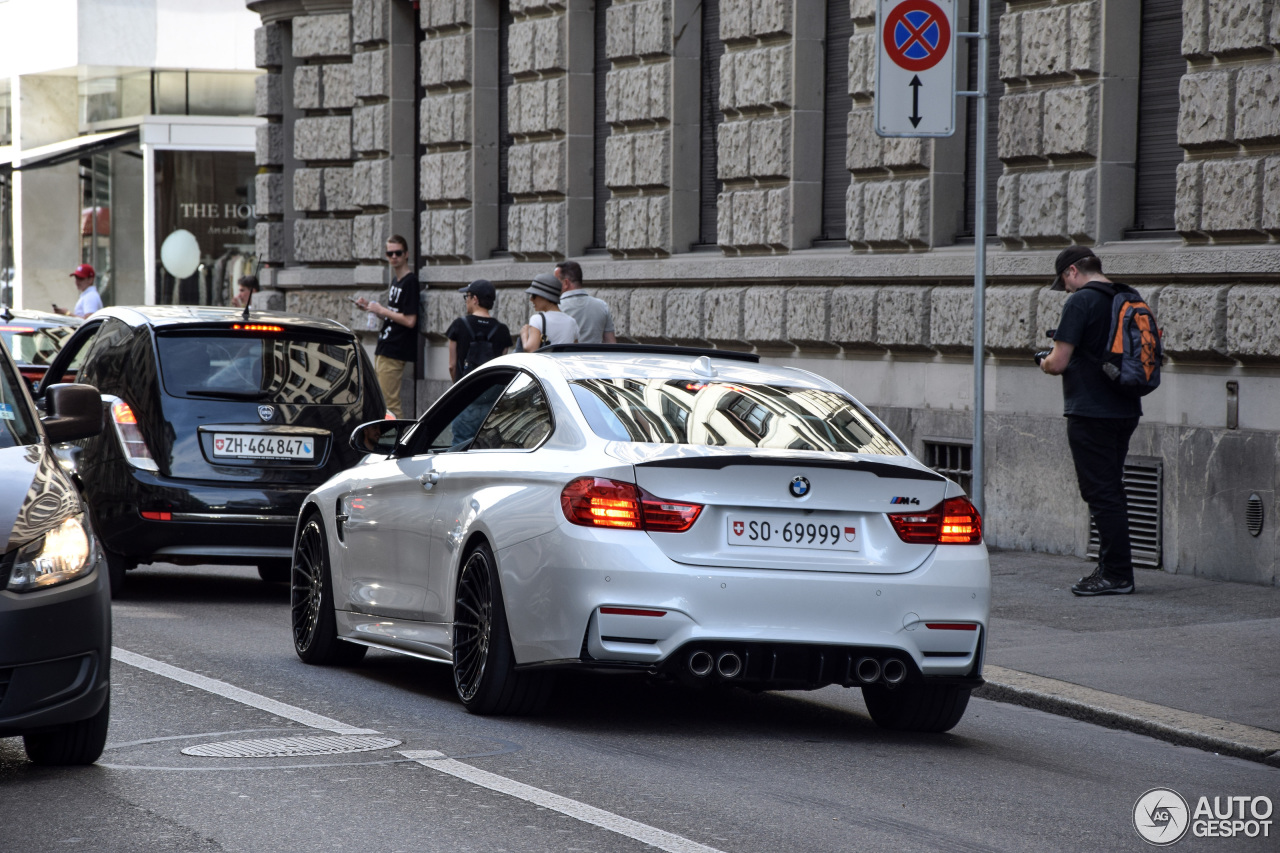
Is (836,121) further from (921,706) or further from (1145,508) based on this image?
(921,706)

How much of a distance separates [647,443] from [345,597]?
219 centimetres

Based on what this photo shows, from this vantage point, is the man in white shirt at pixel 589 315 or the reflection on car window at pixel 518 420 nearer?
the reflection on car window at pixel 518 420

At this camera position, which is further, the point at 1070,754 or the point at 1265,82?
the point at 1265,82

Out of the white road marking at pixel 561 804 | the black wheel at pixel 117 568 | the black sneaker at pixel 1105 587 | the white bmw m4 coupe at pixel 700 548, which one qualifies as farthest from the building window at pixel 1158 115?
the white road marking at pixel 561 804

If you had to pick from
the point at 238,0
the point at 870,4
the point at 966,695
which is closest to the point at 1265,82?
the point at 870,4

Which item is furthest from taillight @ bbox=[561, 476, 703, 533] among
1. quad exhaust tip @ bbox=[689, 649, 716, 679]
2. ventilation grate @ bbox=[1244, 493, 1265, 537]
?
ventilation grate @ bbox=[1244, 493, 1265, 537]

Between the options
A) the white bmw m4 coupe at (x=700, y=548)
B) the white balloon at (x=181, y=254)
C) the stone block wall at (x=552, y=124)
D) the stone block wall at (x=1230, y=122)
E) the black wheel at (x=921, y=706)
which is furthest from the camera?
the white balloon at (x=181, y=254)

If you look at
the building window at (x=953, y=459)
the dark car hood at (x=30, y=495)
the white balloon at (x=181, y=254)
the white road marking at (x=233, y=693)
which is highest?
the white balloon at (x=181, y=254)

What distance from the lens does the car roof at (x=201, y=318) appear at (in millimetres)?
11758

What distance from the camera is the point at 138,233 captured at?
35.5 meters

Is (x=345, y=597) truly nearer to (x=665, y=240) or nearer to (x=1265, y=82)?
(x=1265, y=82)

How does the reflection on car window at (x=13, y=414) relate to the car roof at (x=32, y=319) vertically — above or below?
below

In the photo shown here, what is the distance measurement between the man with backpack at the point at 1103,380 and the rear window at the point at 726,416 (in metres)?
3.58

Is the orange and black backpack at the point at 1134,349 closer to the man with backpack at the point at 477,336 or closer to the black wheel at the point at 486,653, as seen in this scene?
the black wheel at the point at 486,653
